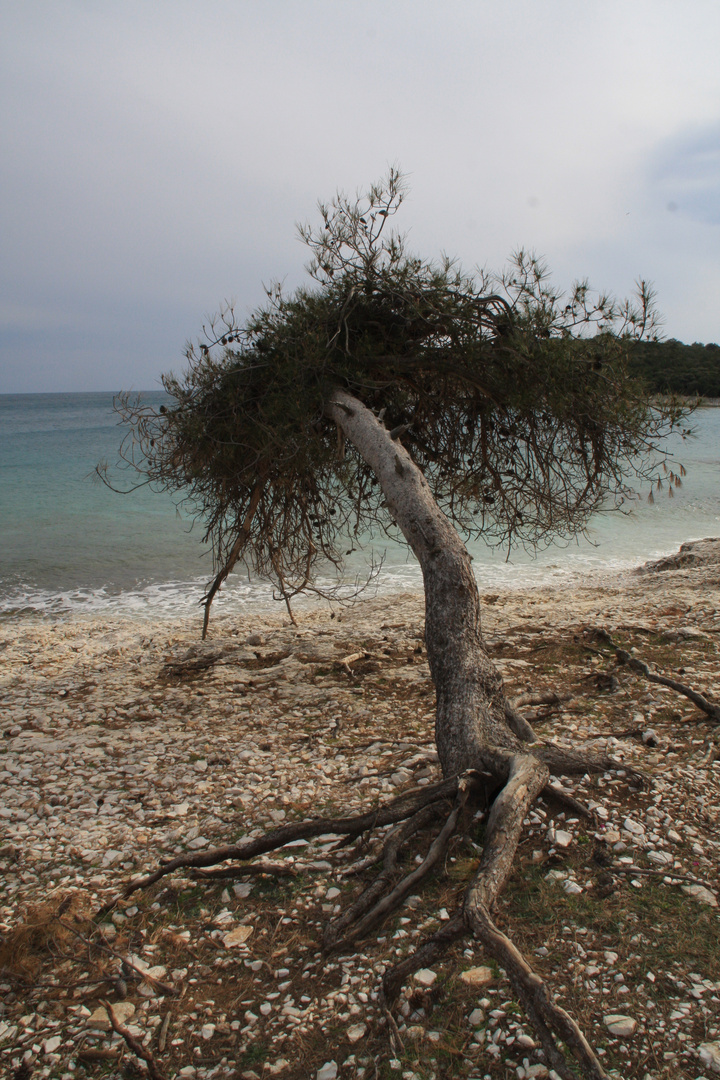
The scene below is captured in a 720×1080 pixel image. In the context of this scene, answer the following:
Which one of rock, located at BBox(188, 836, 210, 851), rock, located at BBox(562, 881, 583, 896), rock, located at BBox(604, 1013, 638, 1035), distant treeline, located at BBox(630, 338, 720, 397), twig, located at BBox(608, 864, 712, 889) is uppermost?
distant treeline, located at BBox(630, 338, 720, 397)

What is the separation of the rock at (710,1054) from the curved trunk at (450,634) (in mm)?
1524

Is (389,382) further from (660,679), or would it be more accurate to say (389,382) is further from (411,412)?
(660,679)

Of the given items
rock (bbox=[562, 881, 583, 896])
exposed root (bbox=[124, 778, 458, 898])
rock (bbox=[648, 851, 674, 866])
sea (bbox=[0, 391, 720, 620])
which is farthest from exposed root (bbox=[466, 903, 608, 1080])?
sea (bbox=[0, 391, 720, 620])

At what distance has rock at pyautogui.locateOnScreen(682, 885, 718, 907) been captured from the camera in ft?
9.07

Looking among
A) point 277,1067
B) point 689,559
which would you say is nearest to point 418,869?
point 277,1067

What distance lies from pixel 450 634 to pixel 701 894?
5.99 feet

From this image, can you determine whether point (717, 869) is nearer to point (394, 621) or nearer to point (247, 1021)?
point (247, 1021)

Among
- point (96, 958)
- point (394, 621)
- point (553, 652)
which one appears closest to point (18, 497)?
point (394, 621)

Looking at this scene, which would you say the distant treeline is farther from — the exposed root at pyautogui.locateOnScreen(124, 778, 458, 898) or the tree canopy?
the exposed root at pyautogui.locateOnScreen(124, 778, 458, 898)

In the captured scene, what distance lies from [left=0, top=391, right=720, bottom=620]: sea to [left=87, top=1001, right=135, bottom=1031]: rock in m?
5.44

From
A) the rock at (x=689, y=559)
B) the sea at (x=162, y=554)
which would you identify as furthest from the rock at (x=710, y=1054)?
the rock at (x=689, y=559)

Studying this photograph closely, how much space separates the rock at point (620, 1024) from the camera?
2168 mm

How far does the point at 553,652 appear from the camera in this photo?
21.3ft

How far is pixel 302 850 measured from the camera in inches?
132
